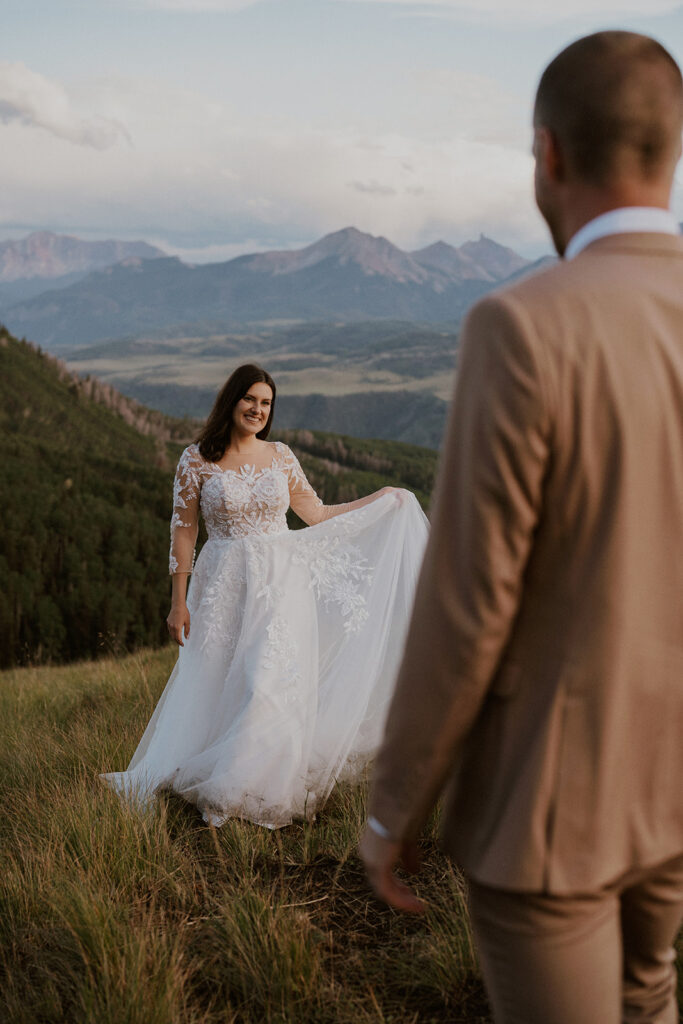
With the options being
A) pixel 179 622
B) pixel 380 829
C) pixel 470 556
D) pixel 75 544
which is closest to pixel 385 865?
pixel 380 829

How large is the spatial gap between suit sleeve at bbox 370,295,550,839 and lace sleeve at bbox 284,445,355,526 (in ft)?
12.5

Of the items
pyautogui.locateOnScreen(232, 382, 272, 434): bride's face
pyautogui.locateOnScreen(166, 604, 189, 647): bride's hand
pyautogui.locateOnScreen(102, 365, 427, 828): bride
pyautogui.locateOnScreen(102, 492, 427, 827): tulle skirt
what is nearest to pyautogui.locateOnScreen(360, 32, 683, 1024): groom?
pyautogui.locateOnScreen(102, 492, 427, 827): tulle skirt

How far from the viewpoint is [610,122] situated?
1197 millimetres

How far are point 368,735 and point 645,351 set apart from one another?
12.0ft

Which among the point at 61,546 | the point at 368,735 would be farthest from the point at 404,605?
the point at 61,546

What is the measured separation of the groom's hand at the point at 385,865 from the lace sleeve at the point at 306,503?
372 centimetres

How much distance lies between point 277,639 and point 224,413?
4.23 feet

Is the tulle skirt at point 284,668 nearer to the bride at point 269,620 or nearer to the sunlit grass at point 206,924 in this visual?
the bride at point 269,620

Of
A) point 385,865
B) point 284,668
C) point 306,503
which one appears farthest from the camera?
point 306,503

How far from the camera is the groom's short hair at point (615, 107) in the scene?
3.92 feet

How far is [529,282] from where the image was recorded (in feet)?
3.79

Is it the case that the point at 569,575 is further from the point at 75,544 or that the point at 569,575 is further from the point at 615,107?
the point at 75,544

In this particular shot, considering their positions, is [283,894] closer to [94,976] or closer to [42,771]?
[94,976]

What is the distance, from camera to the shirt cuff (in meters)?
1.28
